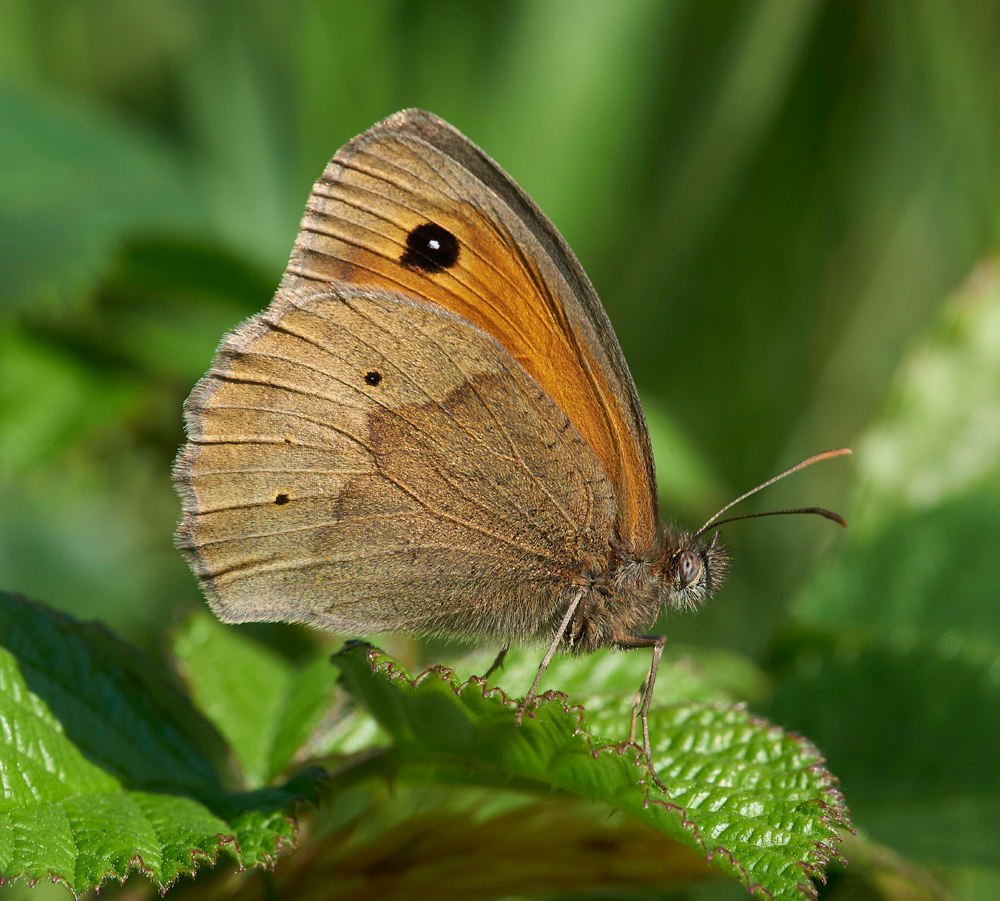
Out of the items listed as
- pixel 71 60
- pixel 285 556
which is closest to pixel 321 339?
pixel 285 556

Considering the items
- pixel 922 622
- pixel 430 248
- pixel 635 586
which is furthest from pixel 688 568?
pixel 430 248

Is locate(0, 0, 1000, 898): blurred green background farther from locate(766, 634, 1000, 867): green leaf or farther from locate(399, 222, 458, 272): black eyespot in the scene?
locate(399, 222, 458, 272): black eyespot

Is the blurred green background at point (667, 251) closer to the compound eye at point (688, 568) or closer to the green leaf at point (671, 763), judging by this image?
the compound eye at point (688, 568)

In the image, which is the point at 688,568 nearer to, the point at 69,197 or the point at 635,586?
the point at 635,586

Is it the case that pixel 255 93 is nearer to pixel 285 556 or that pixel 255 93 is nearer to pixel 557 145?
pixel 557 145

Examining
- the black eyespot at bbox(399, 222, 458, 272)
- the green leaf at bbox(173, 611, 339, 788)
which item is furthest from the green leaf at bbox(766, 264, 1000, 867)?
the black eyespot at bbox(399, 222, 458, 272)

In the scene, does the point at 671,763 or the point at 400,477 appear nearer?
the point at 671,763

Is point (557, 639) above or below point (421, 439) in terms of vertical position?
below
